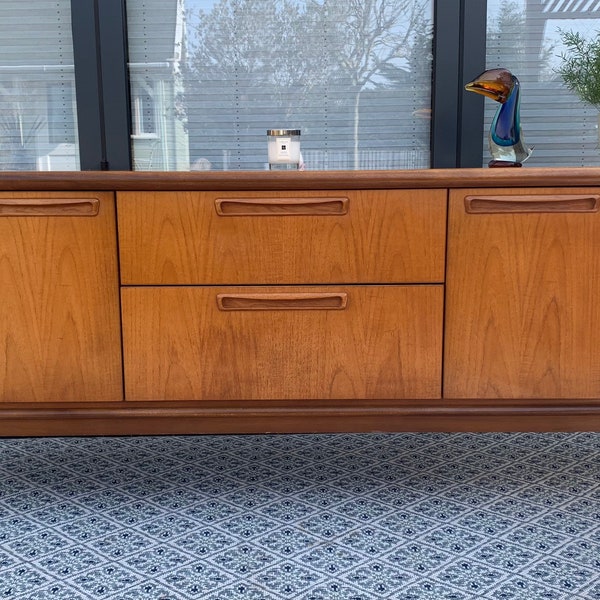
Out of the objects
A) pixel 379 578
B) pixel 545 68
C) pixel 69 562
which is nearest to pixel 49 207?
pixel 69 562

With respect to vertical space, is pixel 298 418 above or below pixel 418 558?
above

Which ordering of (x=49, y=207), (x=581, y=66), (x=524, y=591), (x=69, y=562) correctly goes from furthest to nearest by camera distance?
(x=581, y=66)
(x=49, y=207)
(x=69, y=562)
(x=524, y=591)

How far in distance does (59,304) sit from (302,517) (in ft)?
2.22

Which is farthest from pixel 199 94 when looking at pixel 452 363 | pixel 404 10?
pixel 452 363

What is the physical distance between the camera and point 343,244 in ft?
4.55

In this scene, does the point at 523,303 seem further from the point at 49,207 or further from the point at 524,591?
the point at 49,207

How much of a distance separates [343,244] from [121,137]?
35.4 inches

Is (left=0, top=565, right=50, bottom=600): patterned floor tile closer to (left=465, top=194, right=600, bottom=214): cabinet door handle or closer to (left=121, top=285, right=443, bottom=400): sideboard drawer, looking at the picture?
(left=121, top=285, right=443, bottom=400): sideboard drawer

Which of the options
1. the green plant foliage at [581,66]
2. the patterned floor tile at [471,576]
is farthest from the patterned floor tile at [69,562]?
the green plant foliage at [581,66]

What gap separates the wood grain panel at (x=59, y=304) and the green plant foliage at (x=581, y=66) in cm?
128

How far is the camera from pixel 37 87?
1944mm

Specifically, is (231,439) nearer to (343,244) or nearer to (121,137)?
(343,244)

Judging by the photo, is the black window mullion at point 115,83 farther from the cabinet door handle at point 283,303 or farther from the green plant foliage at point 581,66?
the green plant foliage at point 581,66

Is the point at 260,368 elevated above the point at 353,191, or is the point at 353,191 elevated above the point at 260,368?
the point at 353,191
